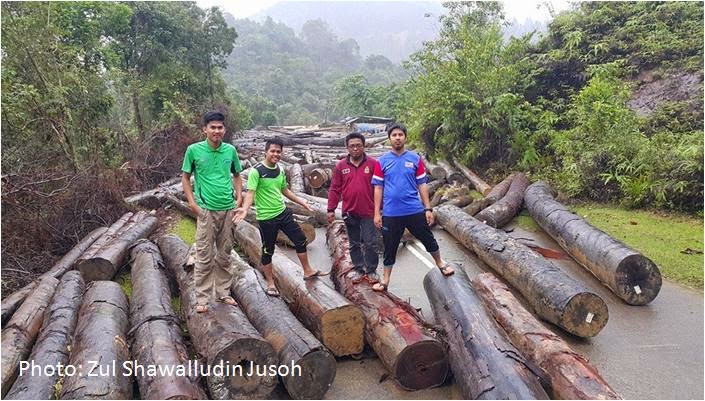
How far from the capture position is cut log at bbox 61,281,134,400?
3.99 m

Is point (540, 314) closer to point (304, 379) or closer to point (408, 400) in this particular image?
point (408, 400)

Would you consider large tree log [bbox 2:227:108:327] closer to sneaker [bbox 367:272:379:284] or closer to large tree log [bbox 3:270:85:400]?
large tree log [bbox 3:270:85:400]

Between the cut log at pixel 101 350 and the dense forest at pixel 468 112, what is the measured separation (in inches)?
124

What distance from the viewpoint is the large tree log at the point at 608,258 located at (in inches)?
253

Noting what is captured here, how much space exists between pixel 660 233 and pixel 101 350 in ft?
30.8

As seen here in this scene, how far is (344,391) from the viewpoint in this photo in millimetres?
4789

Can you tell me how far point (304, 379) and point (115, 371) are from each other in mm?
1743

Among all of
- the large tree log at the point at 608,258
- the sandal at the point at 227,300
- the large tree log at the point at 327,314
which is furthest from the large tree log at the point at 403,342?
the large tree log at the point at 608,258

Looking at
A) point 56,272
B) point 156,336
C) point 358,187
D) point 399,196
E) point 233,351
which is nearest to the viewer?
point 233,351

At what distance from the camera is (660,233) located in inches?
348

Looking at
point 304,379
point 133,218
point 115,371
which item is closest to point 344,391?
point 304,379

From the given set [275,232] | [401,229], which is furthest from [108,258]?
[401,229]

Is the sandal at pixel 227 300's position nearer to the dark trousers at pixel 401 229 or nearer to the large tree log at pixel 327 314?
the large tree log at pixel 327 314

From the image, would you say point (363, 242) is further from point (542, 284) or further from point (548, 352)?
point (548, 352)
